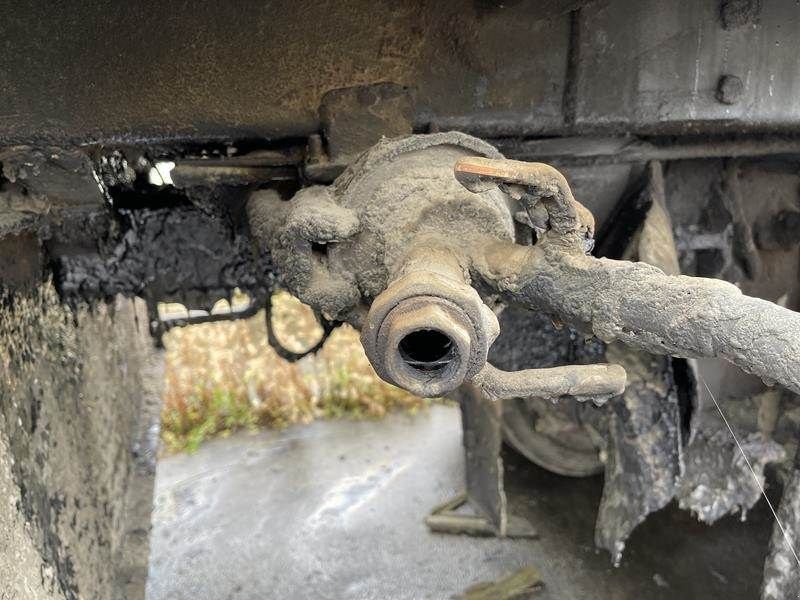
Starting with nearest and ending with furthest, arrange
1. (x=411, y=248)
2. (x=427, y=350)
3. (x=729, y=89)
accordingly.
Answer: (x=427, y=350), (x=411, y=248), (x=729, y=89)

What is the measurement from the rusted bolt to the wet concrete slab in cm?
207

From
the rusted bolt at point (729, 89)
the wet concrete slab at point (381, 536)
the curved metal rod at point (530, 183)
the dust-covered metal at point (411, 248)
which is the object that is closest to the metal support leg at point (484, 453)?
the wet concrete slab at point (381, 536)

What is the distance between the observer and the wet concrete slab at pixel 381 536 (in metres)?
2.92

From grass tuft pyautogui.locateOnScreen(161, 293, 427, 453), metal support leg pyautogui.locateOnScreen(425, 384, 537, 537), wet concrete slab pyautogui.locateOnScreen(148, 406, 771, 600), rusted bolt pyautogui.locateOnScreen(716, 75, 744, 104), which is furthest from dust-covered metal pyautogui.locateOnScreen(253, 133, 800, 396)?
grass tuft pyautogui.locateOnScreen(161, 293, 427, 453)

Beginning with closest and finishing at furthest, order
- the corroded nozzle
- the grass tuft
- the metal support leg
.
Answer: the corroded nozzle, the metal support leg, the grass tuft

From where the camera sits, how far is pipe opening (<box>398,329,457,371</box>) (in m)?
0.92

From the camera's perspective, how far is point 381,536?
330 cm

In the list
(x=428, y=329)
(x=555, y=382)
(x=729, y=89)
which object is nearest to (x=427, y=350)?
(x=428, y=329)

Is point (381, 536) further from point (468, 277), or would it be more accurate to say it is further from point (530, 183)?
point (530, 183)

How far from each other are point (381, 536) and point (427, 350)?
257 centimetres

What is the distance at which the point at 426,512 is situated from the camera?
3.45 metres

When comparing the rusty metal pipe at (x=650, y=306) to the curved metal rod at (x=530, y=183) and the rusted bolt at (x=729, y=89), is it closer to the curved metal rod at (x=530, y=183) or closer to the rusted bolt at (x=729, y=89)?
the curved metal rod at (x=530, y=183)

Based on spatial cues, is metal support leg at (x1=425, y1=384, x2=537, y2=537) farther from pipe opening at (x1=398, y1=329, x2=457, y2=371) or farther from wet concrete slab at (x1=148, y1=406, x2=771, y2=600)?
pipe opening at (x1=398, y1=329, x2=457, y2=371)

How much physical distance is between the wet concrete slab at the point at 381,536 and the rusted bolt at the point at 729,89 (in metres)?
2.07
